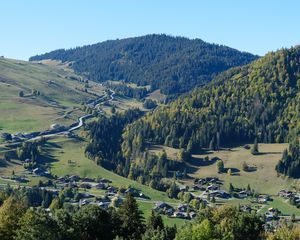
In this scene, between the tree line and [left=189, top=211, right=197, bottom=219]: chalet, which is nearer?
the tree line

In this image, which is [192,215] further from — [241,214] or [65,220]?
[65,220]

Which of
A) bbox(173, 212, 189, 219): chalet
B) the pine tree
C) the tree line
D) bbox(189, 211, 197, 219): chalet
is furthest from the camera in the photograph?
bbox(173, 212, 189, 219): chalet

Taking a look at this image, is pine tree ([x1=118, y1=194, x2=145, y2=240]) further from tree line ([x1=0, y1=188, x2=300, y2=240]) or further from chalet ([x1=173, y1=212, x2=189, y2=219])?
chalet ([x1=173, y1=212, x2=189, y2=219])

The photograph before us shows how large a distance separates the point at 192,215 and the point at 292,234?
294 ft

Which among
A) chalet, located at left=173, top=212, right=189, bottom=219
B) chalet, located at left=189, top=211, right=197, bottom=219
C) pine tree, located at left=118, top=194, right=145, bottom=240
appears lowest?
chalet, located at left=173, top=212, right=189, bottom=219

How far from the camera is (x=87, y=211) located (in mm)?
106375

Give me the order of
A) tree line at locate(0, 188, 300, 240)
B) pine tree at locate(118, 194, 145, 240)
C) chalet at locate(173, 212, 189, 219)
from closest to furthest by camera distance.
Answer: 1. tree line at locate(0, 188, 300, 240)
2. pine tree at locate(118, 194, 145, 240)
3. chalet at locate(173, 212, 189, 219)

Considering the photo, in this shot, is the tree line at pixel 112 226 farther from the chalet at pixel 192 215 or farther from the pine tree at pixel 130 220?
the chalet at pixel 192 215

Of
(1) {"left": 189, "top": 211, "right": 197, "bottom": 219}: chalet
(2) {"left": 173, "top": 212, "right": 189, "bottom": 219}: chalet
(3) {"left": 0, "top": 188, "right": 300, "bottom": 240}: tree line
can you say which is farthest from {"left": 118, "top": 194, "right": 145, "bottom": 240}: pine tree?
(2) {"left": 173, "top": 212, "right": 189, "bottom": 219}: chalet

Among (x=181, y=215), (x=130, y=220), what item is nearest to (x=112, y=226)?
(x=130, y=220)

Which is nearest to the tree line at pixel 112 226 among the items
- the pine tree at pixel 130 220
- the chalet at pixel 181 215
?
the pine tree at pixel 130 220

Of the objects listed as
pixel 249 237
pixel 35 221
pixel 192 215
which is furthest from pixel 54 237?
pixel 192 215

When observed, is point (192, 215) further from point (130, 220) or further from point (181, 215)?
point (130, 220)

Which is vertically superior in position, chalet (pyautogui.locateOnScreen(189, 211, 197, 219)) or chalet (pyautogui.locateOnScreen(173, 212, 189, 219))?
chalet (pyautogui.locateOnScreen(189, 211, 197, 219))
